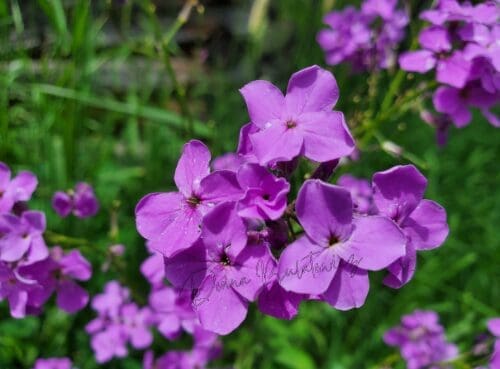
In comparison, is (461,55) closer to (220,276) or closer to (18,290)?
(220,276)

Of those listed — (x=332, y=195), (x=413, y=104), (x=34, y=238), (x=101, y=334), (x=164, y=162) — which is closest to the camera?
(x=332, y=195)

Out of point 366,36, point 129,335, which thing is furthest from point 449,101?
point 129,335

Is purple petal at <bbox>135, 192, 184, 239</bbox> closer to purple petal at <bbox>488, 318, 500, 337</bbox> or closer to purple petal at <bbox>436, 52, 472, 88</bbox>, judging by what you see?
purple petal at <bbox>436, 52, 472, 88</bbox>

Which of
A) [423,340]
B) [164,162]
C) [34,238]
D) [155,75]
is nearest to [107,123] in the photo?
[164,162]

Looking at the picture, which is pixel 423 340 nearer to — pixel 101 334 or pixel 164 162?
pixel 101 334

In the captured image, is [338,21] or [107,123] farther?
[107,123]

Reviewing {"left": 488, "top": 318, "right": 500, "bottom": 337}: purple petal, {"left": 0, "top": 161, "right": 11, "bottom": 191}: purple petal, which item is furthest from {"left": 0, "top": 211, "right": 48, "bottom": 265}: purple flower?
{"left": 488, "top": 318, "right": 500, "bottom": 337}: purple petal
